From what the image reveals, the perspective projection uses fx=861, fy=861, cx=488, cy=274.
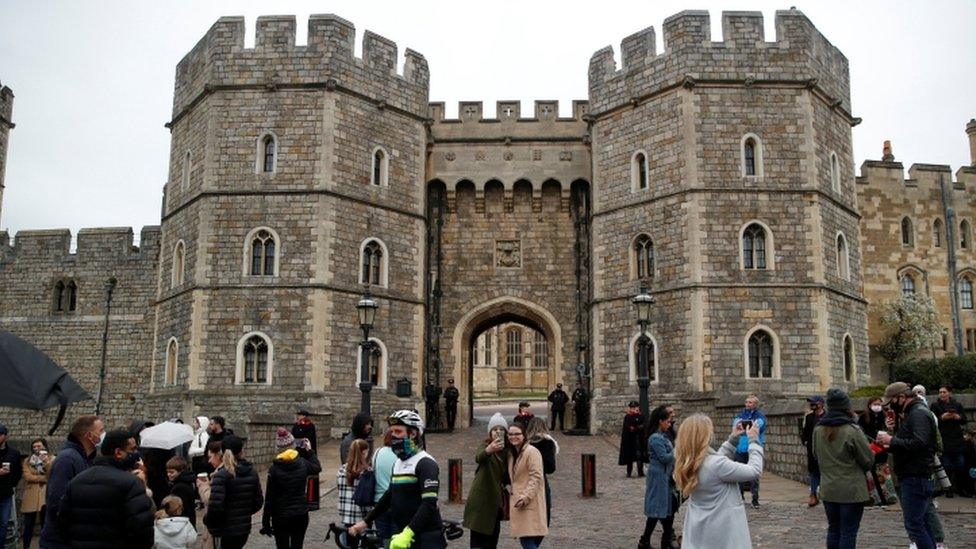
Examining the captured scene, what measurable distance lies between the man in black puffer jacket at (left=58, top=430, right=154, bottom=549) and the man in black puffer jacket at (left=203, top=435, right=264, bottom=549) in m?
1.54

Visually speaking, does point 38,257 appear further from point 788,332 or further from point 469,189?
point 788,332

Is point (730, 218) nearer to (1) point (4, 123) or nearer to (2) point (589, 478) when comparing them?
(2) point (589, 478)

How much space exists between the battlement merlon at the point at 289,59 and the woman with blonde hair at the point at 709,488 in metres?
19.3

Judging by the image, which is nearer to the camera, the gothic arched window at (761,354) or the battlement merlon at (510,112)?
the gothic arched window at (761,354)

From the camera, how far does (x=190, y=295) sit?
22.6 meters

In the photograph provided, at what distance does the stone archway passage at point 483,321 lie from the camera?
82.5 feet

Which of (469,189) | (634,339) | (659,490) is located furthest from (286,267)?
(659,490)

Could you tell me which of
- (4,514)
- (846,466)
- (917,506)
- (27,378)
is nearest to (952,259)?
(917,506)

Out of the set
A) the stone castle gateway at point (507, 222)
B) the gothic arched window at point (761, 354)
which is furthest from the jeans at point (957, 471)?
the gothic arched window at point (761, 354)

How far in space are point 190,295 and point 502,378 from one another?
3872cm

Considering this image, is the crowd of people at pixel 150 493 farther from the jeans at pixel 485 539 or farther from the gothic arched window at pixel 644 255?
the gothic arched window at pixel 644 255

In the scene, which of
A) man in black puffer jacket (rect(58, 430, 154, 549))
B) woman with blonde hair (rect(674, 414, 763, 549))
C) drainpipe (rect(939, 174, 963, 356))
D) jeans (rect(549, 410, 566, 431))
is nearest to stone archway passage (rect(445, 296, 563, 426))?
jeans (rect(549, 410, 566, 431))

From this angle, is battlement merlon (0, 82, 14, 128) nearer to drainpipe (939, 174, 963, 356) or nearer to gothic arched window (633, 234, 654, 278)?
gothic arched window (633, 234, 654, 278)

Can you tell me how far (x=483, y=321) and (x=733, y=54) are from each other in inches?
408
